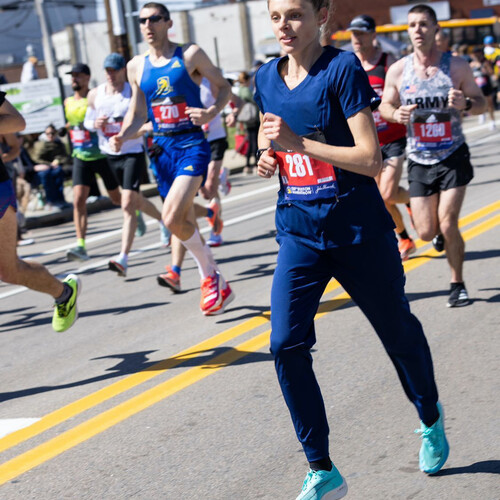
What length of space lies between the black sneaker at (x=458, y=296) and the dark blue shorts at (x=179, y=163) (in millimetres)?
2035

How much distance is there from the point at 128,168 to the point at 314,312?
601cm

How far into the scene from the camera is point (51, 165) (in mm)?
15508

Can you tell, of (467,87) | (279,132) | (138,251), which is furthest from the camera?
(138,251)

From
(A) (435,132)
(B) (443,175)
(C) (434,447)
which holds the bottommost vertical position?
(C) (434,447)

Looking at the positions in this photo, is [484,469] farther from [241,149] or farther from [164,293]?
[241,149]

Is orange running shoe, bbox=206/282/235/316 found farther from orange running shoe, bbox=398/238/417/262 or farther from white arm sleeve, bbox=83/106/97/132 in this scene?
white arm sleeve, bbox=83/106/97/132

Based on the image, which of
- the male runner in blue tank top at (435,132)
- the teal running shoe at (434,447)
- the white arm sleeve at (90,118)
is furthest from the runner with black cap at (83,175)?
the teal running shoe at (434,447)

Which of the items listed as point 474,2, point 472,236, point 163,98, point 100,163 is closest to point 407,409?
point 163,98

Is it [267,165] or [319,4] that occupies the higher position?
[319,4]

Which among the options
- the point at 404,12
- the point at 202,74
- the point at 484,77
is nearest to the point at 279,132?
the point at 202,74

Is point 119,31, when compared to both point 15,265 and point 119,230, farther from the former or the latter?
point 15,265

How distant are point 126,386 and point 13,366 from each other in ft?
3.80

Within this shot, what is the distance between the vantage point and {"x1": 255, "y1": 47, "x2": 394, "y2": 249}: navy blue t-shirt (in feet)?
11.5

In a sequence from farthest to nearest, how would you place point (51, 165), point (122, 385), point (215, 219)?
point (51, 165)
point (215, 219)
point (122, 385)
